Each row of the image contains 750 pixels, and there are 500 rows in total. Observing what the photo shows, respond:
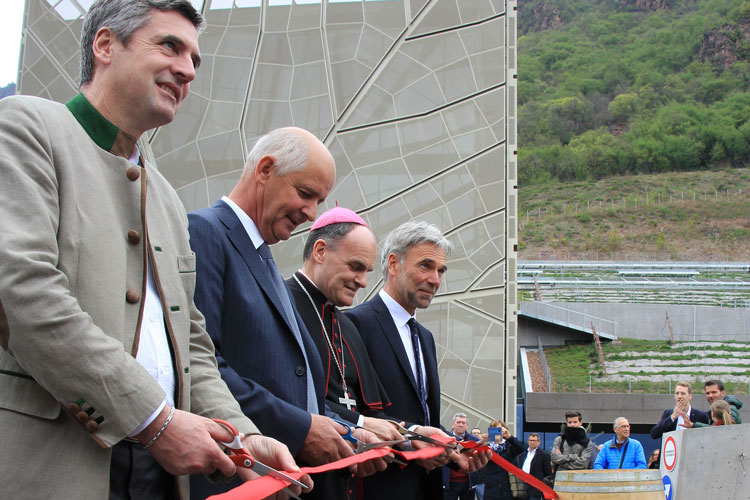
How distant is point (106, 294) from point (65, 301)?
0.15 metres

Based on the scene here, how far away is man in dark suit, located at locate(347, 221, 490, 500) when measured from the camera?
338cm

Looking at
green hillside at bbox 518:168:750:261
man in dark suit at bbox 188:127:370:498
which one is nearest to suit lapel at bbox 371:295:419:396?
man in dark suit at bbox 188:127:370:498

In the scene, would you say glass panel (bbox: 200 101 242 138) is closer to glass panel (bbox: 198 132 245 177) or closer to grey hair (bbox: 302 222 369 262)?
glass panel (bbox: 198 132 245 177)

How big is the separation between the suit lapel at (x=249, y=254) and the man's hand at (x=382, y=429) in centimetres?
67

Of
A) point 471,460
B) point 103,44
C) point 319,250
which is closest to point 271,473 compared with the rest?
point 103,44

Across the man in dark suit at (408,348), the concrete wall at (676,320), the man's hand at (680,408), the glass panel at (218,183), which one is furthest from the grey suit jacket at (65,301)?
→ the concrete wall at (676,320)

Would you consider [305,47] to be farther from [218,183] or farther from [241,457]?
[241,457]

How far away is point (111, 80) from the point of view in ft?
5.68

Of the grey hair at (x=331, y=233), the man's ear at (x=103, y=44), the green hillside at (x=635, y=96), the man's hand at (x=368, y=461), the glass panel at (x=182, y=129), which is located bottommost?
A: the man's hand at (x=368, y=461)

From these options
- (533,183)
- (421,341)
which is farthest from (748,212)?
(421,341)

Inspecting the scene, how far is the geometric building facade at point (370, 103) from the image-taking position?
10062 millimetres

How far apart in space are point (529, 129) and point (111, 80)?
94.1 m

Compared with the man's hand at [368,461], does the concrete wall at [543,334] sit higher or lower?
lower

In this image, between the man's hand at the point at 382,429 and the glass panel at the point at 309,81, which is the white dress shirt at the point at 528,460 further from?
the man's hand at the point at 382,429
